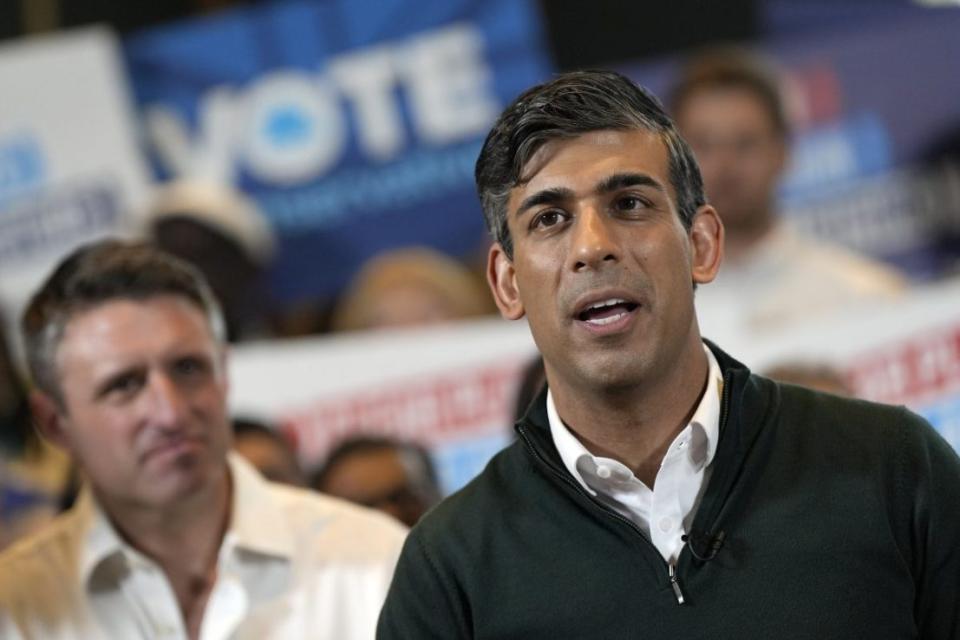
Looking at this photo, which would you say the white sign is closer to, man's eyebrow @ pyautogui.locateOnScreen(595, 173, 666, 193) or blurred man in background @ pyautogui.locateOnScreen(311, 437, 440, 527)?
blurred man in background @ pyautogui.locateOnScreen(311, 437, 440, 527)

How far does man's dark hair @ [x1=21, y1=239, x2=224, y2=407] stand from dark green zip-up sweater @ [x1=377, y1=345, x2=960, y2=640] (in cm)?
102

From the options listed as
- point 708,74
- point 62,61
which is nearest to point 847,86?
point 708,74

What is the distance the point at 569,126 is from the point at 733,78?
2.45 meters

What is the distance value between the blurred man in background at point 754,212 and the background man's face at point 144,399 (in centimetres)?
171

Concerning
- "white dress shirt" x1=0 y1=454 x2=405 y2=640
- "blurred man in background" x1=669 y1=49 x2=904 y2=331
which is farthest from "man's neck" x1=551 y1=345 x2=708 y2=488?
"blurred man in background" x1=669 y1=49 x2=904 y2=331

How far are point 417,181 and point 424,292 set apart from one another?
13.7 inches

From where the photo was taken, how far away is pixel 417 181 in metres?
4.35

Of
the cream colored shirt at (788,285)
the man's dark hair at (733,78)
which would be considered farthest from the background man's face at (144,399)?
the man's dark hair at (733,78)

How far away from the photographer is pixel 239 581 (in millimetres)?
2291

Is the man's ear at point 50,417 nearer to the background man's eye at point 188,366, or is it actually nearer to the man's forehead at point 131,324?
the man's forehead at point 131,324

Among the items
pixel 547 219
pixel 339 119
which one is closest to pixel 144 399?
pixel 547 219

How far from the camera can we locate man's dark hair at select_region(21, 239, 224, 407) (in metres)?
2.43

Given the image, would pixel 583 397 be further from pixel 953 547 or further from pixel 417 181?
pixel 417 181

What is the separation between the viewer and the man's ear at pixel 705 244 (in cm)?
160
